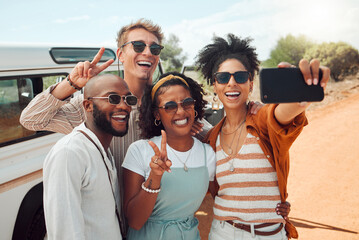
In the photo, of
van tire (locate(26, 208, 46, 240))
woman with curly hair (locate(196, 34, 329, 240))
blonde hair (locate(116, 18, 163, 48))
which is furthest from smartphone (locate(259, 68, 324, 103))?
van tire (locate(26, 208, 46, 240))

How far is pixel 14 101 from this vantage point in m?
3.08

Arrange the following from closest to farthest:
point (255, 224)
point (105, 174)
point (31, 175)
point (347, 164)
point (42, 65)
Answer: point (105, 174) → point (255, 224) → point (31, 175) → point (42, 65) → point (347, 164)

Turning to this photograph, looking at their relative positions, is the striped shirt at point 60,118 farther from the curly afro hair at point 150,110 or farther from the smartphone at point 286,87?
the smartphone at point 286,87

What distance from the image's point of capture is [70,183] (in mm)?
1342

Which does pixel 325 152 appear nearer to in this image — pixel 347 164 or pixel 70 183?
pixel 347 164

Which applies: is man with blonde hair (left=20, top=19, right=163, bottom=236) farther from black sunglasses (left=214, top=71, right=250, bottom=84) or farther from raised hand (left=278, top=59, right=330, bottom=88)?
raised hand (left=278, top=59, right=330, bottom=88)

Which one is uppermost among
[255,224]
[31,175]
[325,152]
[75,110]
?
[75,110]

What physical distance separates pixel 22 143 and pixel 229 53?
2278 mm

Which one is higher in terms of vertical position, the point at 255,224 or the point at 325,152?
the point at 255,224

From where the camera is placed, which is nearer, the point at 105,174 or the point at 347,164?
the point at 105,174

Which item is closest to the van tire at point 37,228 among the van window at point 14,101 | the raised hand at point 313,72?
the van window at point 14,101

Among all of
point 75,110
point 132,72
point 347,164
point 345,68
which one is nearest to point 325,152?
point 347,164

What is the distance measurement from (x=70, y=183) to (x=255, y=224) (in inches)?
45.5

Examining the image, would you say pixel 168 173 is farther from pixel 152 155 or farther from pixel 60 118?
pixel 60 118
